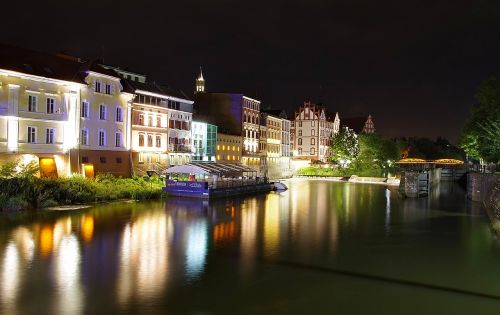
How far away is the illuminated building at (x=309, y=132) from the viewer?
444 feet

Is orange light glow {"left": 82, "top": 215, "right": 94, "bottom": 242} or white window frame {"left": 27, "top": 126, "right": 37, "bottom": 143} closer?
orange light glow {"left": 82, "top": 215, "right": 94, "bottom": 242}

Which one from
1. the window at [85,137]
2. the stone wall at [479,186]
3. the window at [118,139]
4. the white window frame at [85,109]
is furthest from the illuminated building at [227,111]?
the stone wall at [479,186]

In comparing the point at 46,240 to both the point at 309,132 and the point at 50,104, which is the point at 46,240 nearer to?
the point at 50,104

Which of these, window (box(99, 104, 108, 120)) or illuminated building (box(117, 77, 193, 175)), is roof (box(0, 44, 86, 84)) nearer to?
window (box(99, 104, 108, 120))

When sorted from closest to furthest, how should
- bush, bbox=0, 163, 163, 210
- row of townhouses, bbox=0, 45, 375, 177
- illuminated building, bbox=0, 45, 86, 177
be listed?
bush, bbox=0, 163, 163, 210
illuminated building, bbox=0, 45, 86, 177
row of townhouses, bbox=0, 45, 375, 177

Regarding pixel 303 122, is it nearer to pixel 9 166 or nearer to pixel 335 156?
pixel 335 156

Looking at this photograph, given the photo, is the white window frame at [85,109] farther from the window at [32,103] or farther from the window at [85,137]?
the window at [32,103]

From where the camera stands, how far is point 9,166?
4397 cm

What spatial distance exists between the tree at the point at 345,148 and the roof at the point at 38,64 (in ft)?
254

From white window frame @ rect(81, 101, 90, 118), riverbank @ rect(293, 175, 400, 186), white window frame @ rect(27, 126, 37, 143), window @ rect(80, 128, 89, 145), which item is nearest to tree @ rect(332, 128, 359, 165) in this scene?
riverbank @ rect(293, 175, 400, 186)

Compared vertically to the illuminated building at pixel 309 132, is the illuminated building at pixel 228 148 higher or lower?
lower

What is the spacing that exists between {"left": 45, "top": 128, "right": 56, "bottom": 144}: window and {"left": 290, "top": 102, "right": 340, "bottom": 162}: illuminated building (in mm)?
89762

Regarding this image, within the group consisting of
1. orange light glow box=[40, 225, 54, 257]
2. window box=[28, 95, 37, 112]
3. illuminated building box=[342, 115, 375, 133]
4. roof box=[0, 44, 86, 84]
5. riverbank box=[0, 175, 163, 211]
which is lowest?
orange light glow box=[40, 225, 54, 257]

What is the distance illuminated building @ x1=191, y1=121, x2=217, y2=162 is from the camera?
267ft
